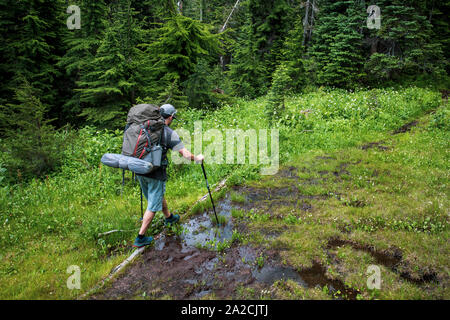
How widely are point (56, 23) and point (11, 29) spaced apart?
2.75 meters

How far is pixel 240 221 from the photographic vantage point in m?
5.84

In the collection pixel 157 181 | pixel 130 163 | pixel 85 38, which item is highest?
pixel 85 38

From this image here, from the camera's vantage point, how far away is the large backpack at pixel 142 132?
4414 mm

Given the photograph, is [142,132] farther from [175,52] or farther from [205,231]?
[175,52]

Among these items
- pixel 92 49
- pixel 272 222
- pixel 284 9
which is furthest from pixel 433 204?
pixel 284 9

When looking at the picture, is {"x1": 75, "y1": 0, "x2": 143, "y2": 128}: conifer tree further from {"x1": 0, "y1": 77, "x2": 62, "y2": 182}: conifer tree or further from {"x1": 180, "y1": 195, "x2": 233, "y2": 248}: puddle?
{"x1": 180, "y1": 195, "x2": 233, "y2": 248}: puddle

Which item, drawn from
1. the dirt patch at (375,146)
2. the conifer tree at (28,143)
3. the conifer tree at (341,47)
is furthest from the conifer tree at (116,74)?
the conifer tree at (341,47)

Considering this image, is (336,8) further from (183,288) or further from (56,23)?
(183,288)

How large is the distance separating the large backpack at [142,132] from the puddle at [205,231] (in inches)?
82.9

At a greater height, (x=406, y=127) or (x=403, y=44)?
(x=403, y=44)

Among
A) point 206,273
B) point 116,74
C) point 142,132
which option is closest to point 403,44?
point 116,74

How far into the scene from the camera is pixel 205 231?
5.54 meters

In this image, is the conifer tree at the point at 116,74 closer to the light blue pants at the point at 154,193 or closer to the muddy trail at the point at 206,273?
the light blue pants at the point at 154,193

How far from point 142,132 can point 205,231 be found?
8.58 ft
